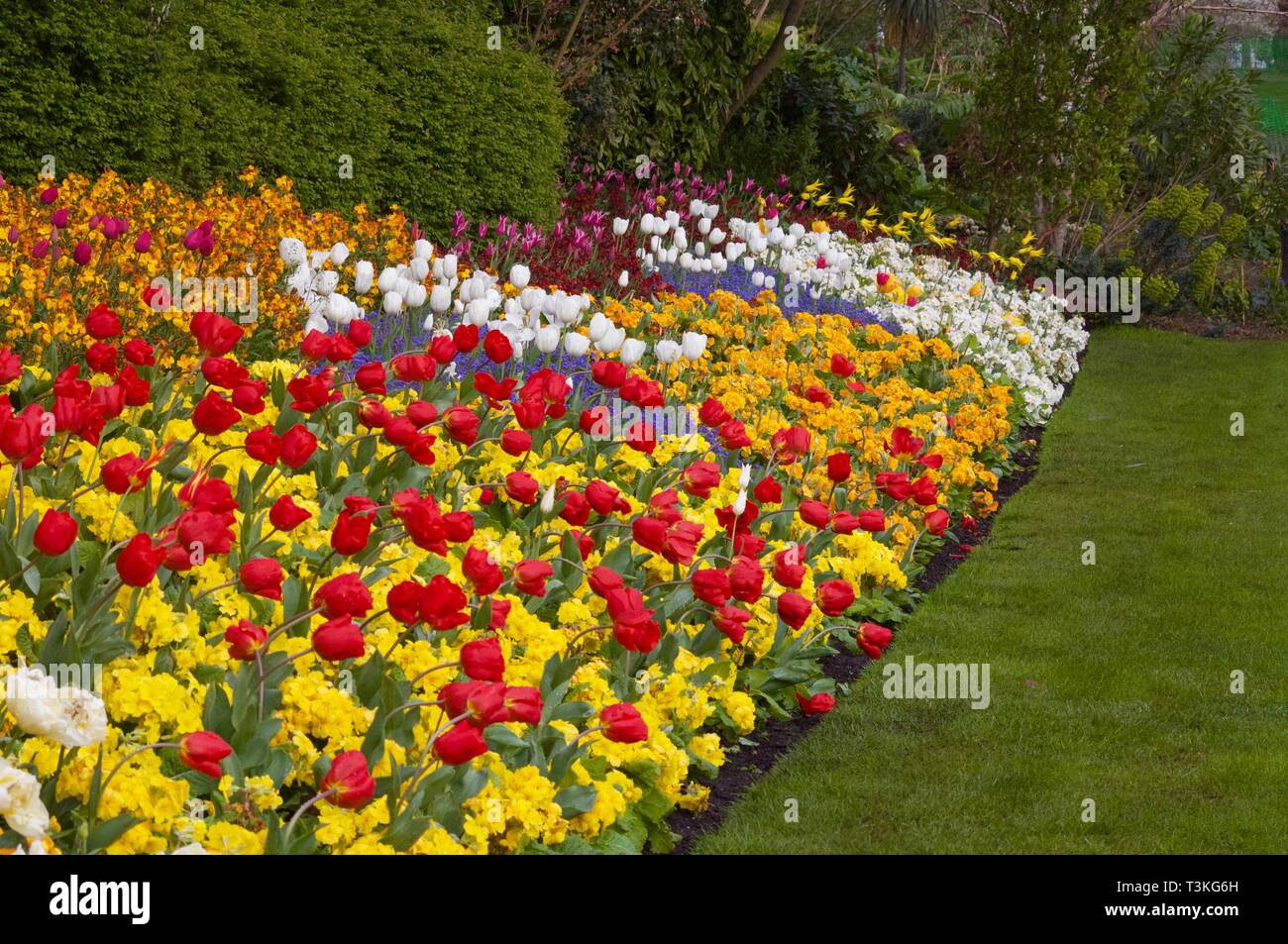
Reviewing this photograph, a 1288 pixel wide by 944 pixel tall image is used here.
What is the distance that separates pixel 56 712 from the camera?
2.50m

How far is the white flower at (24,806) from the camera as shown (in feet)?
8.16

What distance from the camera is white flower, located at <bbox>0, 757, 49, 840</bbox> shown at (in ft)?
8.16

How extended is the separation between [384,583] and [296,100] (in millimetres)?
6479

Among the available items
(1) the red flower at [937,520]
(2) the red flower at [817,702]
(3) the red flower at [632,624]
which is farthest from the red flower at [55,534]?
(1) the red flower at [937,520]

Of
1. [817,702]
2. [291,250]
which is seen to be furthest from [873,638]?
[291,250]

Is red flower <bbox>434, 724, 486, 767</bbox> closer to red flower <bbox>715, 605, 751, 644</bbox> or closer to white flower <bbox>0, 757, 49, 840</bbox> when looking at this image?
white flower <bbox>0, 757, 49, 840</bbox>

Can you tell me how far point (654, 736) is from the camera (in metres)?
4.20

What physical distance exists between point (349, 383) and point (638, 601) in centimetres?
250

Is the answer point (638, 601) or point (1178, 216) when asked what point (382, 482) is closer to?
point (638, 601)

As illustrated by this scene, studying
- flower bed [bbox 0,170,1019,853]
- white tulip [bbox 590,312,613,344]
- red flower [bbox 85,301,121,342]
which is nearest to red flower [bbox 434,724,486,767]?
flower bed [bbox 0,170,1019,853]

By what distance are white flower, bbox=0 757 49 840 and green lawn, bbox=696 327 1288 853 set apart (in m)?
2.06

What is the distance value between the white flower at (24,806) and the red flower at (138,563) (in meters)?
0.51

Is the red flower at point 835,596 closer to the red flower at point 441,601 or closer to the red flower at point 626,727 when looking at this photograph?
the red flower at point 626,727
